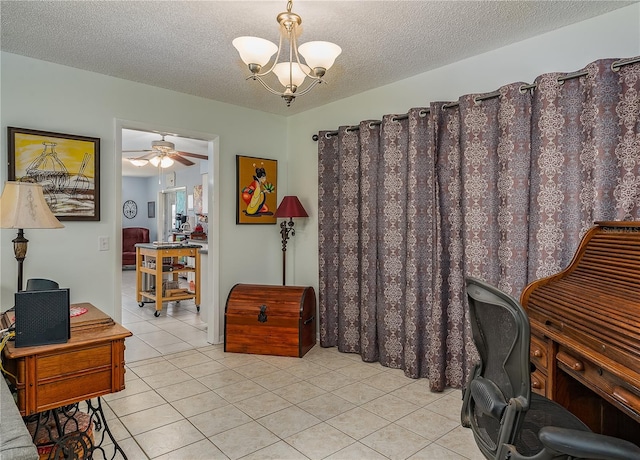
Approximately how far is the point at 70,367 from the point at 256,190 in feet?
8.88

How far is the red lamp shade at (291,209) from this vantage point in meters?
3.91

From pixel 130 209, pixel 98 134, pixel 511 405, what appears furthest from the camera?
pixel 130 209

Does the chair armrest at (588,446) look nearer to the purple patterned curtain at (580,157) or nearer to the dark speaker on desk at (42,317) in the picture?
the purple patterned curtain at (580,157)

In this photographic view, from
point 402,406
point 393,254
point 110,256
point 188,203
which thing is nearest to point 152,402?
point 110,256

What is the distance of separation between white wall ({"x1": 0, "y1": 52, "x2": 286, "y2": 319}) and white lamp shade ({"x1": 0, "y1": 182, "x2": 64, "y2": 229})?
101cm

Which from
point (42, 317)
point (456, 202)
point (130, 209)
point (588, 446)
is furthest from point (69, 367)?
point (130, 209)

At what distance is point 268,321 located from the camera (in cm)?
362

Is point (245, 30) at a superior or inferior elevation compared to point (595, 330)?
superior

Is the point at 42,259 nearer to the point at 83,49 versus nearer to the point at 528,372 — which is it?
the point at 83,49

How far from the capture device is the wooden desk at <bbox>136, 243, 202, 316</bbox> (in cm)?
538

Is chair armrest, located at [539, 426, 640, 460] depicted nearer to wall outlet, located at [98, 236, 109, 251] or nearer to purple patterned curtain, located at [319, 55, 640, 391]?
purple patterned curtain, located at [319, 55, 640, 391]

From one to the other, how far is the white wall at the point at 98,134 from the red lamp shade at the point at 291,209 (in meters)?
0.51

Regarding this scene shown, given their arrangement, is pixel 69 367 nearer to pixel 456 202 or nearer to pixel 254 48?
pixel 254 48

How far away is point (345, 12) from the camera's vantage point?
2.24 meters
